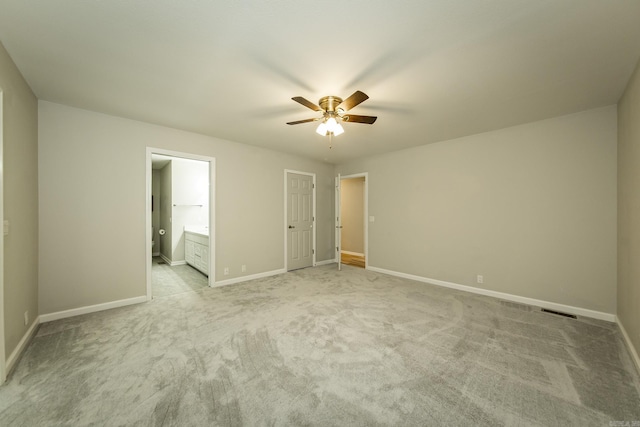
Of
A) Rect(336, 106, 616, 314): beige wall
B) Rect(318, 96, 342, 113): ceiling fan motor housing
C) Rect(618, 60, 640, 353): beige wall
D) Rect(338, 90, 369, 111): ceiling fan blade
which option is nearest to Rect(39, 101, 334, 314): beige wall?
Rect(318, 96, 342, 113): ceiling fan motor housing

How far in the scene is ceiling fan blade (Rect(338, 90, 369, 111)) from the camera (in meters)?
2.06

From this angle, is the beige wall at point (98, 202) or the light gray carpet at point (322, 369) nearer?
the light gray carpet at point (322, 369)

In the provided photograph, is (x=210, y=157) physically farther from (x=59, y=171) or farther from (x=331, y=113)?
(x=331, y=113)

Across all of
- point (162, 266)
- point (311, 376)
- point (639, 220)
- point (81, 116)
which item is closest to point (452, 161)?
point (639, 220)

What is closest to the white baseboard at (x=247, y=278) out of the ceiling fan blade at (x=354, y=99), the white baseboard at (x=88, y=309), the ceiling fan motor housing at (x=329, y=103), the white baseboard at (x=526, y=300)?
the white baseboard at (x=88, y=309)

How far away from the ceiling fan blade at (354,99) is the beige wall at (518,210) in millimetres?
2605

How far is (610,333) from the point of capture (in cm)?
252

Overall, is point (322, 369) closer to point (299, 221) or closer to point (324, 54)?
point (324, 54)

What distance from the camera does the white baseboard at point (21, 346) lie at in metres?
1.89

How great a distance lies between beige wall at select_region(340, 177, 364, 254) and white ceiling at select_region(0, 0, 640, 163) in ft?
13.5

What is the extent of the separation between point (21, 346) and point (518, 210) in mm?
5763

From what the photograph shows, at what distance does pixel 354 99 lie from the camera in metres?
2.20

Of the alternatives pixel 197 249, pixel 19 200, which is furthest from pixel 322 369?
pixel 197 249

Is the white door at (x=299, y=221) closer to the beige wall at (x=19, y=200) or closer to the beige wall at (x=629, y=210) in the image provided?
the beige wall at (x=19, y=200)
